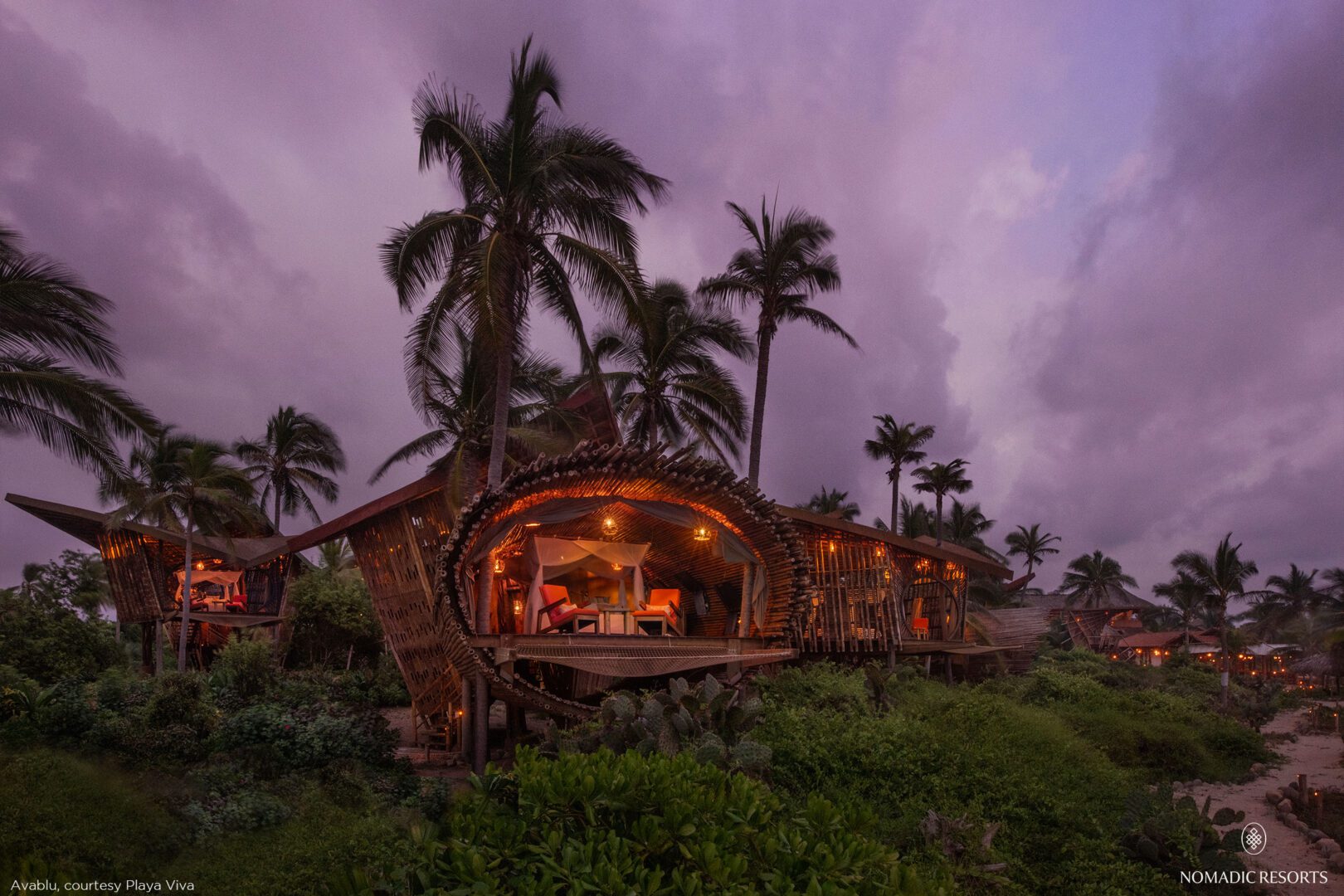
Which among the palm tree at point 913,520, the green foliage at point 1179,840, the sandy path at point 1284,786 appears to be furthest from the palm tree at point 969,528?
the green foliage at point 1179,840

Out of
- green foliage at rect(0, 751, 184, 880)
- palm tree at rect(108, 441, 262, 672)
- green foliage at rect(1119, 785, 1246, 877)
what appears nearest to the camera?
green foliage at rect(0, 751, 184, 880)

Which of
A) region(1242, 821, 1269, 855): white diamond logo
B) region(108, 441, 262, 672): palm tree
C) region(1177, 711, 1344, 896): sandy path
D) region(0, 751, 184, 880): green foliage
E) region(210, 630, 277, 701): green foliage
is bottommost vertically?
region(1177, 711, 1344, 896): sandy path

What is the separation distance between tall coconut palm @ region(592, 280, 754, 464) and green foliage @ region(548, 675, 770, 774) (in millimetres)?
11770

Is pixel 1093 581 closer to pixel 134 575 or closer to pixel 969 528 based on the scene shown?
pixel 969 528

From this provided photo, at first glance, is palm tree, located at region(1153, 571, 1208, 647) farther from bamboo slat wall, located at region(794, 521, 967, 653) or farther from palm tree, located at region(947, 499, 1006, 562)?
bamboo slat wall, located at region(794, 521, 967, 653)

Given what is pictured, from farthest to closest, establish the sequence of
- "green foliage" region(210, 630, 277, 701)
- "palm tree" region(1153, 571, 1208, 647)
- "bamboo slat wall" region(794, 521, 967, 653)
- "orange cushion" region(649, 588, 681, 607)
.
Answer: "palm tree" region(1153, 571, 1208, 647), "bamboo slat wall" region(794, 521, 967, 653), "orange cushion" region(649, 588, 681, 607), "green foliage" region(210, 630, 277, 701)

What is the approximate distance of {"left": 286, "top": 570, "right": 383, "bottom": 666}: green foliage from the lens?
83.3 feet

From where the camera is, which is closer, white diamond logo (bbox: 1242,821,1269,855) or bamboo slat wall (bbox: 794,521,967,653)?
white diamond logo (bbox: 1242,821,1269,855)

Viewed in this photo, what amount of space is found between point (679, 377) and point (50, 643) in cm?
1476

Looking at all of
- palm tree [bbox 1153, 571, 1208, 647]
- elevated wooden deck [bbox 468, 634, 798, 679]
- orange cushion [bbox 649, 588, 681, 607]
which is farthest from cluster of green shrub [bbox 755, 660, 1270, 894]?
palm tree [bbox 1153, 571, 1208, 647]

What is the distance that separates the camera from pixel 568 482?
1182 centimetres

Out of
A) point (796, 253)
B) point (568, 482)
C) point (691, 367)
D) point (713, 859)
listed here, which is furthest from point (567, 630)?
point (796, 253)

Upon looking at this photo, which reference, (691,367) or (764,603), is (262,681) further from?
(691,367)

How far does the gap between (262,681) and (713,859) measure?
13973 millimetres
